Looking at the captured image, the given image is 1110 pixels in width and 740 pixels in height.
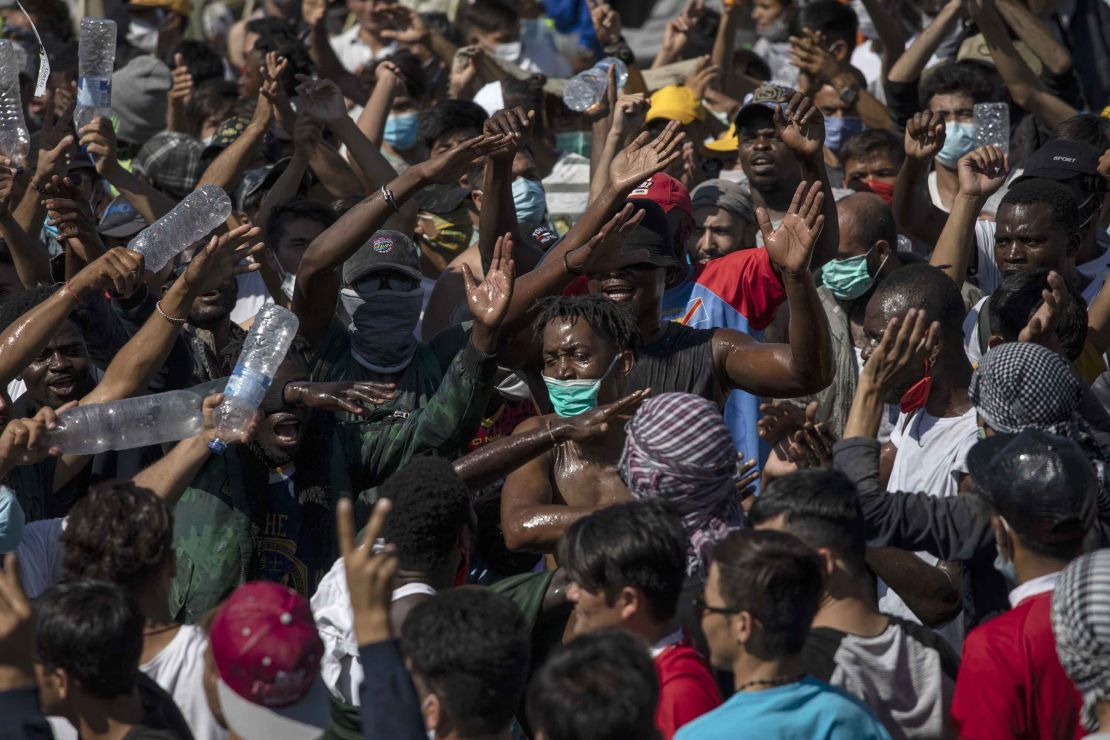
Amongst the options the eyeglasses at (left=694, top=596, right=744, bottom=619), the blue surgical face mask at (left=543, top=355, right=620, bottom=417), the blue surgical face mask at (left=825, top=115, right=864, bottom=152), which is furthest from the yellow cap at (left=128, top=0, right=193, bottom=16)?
the eyeglasses at (left=694, top=596, right=744, bottom=619)

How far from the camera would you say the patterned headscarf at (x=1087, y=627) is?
330 centimetres

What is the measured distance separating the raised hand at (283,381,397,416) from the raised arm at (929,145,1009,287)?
8.81ft

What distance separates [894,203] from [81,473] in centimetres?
408

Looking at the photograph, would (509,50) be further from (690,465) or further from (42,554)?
(690,465)

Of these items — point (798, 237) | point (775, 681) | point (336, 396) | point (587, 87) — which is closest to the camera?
point (775, 681)

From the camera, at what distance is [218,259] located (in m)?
5.41

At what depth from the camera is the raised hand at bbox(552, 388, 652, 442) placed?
4852 millimetres

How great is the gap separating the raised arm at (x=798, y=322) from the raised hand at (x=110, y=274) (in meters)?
2.08

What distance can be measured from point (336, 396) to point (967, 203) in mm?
3013

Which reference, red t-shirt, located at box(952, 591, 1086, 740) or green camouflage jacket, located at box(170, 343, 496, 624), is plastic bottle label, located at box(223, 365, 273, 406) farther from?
red t-shirt, located at box(952, 591, 1086, 740)

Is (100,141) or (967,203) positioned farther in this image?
(100,141)

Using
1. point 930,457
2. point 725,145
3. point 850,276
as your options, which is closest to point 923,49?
point 725,145

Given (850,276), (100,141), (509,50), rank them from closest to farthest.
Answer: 1. (850,276)
2. (100,141)
3. (509,50)

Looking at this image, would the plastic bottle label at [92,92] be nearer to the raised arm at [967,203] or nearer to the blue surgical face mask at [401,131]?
the blue surgical face mask at [401,131]
